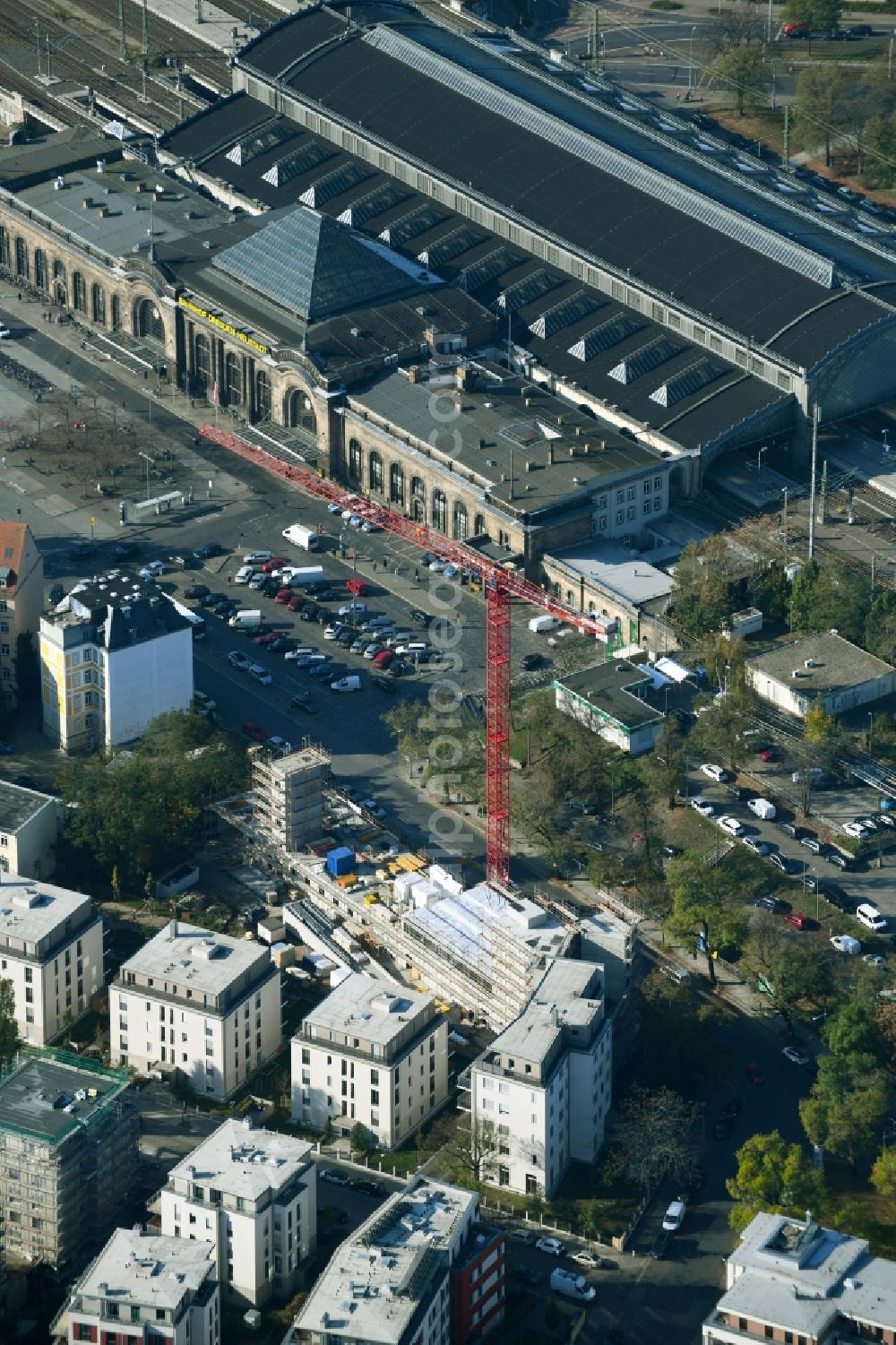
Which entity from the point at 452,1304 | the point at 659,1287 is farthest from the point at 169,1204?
the point at 659,1287

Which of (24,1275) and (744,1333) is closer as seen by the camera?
(744,1333)

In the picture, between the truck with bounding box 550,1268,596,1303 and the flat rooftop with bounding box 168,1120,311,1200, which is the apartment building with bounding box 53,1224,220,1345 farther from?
the truck with bounding box 550,1268,596,1303

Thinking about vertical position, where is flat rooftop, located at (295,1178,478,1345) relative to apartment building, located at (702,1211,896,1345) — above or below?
below

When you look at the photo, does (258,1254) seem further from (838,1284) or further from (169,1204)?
(838,1284)

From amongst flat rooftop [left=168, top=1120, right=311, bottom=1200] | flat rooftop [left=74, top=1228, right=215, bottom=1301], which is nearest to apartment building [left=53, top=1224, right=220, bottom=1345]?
flat rooftop [left=74, top=1228, right=215, bottom=1301]
